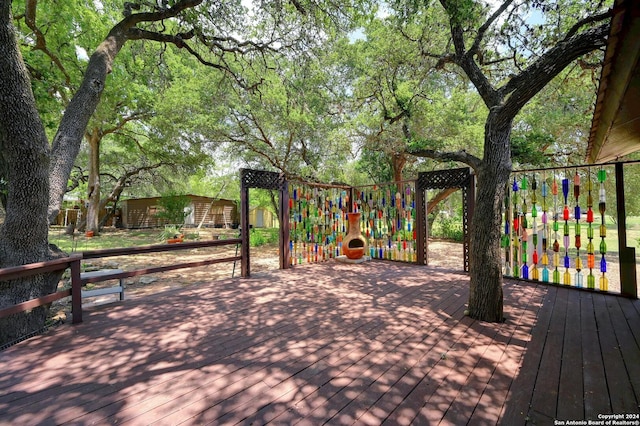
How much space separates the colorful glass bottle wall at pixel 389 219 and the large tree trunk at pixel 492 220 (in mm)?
2984

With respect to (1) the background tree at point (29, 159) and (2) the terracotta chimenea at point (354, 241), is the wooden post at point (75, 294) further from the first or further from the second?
(2) the terracotta chimenea at point (354, 241)

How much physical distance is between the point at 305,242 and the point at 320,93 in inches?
214

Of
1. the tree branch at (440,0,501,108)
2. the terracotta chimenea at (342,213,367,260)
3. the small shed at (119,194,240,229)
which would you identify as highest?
the tree branch at (440,0,501,108)

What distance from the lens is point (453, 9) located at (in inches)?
123

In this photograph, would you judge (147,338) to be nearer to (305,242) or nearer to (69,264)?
(69,264)

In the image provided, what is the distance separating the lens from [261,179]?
17.2ft

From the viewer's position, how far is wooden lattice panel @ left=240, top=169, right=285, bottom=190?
498 centimetres

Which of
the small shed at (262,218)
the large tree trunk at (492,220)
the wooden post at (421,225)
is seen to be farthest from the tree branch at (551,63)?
the small shed at (262,218)

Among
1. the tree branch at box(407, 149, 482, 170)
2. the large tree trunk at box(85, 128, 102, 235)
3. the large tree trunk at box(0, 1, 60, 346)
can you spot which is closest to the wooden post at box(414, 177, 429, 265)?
the tree branch at box(407, 149, 482, 170)

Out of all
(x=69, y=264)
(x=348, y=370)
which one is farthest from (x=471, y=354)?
(x=69, y=264)

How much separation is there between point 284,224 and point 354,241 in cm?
163

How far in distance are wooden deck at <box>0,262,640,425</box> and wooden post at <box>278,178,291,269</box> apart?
2108mm

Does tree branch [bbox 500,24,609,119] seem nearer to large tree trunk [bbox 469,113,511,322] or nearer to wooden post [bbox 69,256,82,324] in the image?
large tree trunk [bbox 469,113,511,322]

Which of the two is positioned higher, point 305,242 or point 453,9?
point 453,9
